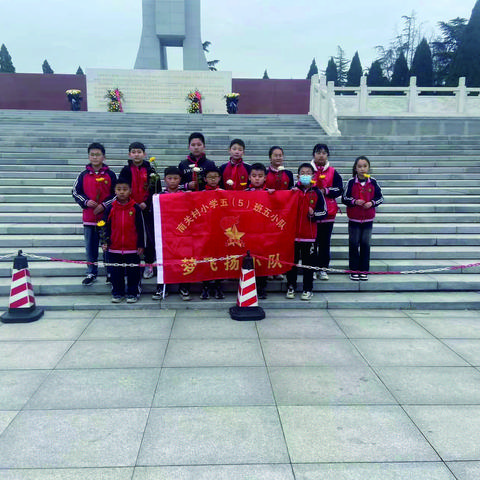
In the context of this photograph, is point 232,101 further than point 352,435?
Yes

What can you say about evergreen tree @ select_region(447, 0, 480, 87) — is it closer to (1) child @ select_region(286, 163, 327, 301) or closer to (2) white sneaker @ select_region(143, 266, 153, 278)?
(1) child @ select_region(286, 163, 327, 301)

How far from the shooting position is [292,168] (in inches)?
420

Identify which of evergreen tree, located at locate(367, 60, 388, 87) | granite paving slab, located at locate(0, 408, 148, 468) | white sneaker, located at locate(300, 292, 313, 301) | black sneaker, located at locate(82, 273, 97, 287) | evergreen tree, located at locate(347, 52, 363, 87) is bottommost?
granite paving slab, located at locate(0, 408, 148, 468)

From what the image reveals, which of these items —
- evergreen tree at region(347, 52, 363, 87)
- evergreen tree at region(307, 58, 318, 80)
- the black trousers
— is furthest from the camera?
evergreen tree at region(307, 58, 318, 80)

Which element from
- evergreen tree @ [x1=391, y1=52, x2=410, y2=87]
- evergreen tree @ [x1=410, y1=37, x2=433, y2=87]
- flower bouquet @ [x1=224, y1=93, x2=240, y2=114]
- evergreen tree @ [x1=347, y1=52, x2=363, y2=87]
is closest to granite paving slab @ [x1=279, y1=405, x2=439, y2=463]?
flower bouquet @ [x1=224, y1=93, x2=240, y2=114]

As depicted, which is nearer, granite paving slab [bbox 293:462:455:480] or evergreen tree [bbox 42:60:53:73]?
granite paving slab [bbox 293:462:455:480]

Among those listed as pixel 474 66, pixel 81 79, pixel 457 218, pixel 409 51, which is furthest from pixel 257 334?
pixel 409 51

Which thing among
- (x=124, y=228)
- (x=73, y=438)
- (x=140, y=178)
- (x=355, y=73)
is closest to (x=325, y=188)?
(x=140, y=178)

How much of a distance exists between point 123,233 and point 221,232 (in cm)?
122

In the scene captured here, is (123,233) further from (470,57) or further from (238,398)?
(470,57)

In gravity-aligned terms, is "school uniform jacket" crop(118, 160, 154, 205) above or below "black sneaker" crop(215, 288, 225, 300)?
above

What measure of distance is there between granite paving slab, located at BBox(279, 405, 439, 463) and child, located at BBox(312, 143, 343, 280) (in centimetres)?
304

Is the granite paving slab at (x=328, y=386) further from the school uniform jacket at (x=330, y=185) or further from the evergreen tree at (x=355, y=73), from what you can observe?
the evergreen tree at (x=355, y=73)

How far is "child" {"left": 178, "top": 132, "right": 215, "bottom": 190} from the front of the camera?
5.83 metres
